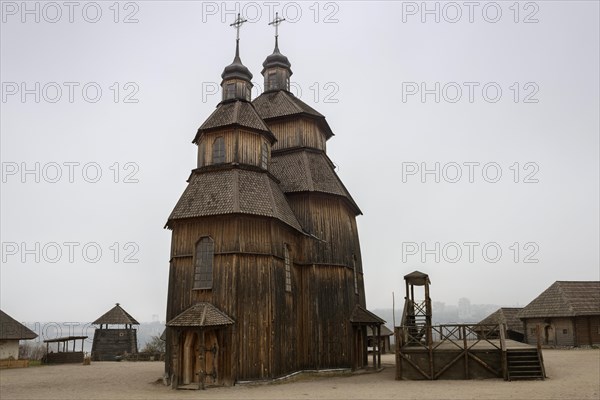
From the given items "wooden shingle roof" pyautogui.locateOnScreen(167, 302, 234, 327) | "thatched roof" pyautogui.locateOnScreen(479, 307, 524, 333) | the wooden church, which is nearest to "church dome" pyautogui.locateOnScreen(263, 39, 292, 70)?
the wooden church

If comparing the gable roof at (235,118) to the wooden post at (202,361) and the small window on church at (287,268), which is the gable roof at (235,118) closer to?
the small window on church at (287,268)

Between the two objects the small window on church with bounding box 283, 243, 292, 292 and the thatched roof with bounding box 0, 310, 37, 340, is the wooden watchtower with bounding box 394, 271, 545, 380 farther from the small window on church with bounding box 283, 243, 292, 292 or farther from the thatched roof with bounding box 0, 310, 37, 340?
the thatched roof with bounding box 0, 310, 37, 340

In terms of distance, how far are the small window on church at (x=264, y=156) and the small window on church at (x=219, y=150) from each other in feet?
6.31

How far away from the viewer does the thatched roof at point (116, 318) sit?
47938 mm

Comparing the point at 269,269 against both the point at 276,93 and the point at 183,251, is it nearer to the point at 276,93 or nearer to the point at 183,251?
the point at 183,251

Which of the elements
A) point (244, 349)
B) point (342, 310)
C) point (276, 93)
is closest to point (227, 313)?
point (244, 349)

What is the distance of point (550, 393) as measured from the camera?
16.7m

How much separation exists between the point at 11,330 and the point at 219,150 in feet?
83.6

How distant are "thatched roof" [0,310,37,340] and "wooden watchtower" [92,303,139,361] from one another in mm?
7936

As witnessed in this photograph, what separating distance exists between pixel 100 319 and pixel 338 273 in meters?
29.1

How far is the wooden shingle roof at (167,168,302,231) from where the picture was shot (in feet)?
76.5

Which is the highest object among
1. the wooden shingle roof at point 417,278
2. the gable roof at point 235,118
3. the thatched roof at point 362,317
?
the gable roof at point 235,118

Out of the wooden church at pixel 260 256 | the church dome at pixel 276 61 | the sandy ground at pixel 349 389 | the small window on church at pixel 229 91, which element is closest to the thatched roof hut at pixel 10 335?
the sandy ground at pixel 349 389

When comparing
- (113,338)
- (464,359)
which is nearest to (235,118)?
(464,359)
